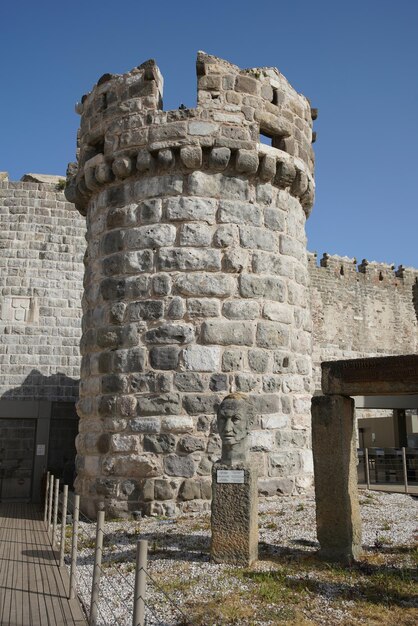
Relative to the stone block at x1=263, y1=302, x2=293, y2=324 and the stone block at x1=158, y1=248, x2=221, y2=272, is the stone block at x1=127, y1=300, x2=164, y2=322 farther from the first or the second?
the stone block at x1=263, y1=302, x2=293, y2=324

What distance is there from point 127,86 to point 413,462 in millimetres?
12214

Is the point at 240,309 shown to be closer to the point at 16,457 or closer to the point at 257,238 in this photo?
the point at 257,238

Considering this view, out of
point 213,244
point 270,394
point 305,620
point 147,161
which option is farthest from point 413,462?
point 305,620

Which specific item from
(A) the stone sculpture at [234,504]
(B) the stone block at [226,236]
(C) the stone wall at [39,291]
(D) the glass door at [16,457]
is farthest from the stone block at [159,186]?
(D) the glass door at [16,457]

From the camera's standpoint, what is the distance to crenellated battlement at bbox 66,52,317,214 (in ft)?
29.6

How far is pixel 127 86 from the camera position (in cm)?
964

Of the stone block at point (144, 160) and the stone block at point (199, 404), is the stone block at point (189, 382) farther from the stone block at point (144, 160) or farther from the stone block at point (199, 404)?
the stone block at point (144, 160)

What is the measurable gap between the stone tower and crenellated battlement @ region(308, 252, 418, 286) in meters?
18.8

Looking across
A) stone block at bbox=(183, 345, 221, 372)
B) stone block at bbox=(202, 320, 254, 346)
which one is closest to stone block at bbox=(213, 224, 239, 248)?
stone block at bbox=(202, 320, 254, 346)

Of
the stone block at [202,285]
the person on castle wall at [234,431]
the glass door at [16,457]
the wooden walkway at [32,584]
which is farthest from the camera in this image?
the glass door at [16,457]

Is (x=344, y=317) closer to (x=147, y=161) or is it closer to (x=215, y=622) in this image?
(x=147, y=161)

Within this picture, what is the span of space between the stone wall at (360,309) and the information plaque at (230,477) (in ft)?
67.8

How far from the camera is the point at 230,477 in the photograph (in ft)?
18.7

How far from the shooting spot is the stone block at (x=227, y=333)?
27.9ft
